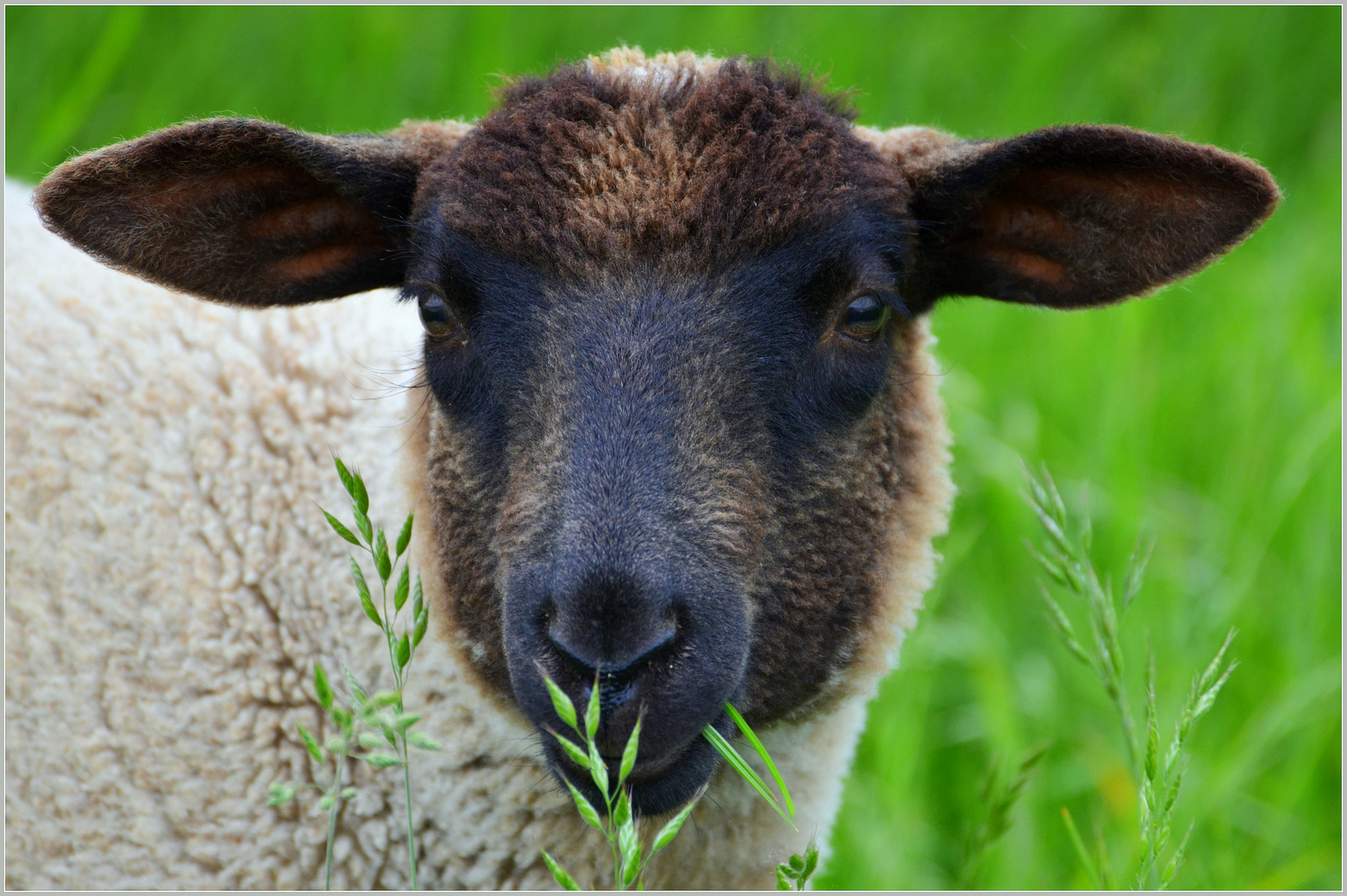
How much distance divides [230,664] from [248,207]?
1.04 m

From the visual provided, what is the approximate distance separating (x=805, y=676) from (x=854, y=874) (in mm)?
1304

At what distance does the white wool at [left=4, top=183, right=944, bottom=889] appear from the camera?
103 inches

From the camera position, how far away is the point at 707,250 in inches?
90.6

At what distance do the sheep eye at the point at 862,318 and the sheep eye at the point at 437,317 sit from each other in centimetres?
80

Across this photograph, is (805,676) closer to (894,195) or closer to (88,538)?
(894,195)

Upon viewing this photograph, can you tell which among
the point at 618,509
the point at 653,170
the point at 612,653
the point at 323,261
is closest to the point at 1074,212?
the point at 653,170

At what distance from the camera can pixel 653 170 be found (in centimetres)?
233

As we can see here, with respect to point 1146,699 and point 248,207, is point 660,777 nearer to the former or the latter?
point 1146,699

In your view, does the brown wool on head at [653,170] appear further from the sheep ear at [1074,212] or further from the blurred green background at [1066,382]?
the blurred green background at [1066,382]

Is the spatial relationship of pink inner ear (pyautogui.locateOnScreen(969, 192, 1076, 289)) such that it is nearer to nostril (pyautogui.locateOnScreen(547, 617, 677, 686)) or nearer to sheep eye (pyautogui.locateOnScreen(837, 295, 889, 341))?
sheep eye (pyautogui.locateOnScreen(837, 295, 889, 341))

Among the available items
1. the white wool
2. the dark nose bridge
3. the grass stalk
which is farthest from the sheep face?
the grass stalk

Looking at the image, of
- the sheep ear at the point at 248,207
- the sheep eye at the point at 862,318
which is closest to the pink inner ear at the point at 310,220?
the sheep ear at the point at 248,207

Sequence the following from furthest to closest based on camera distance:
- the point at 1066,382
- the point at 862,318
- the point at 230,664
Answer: the point at 1066,382 → the point at 230,664 → the point at 862,318

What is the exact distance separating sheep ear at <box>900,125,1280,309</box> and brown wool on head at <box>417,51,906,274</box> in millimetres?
211
